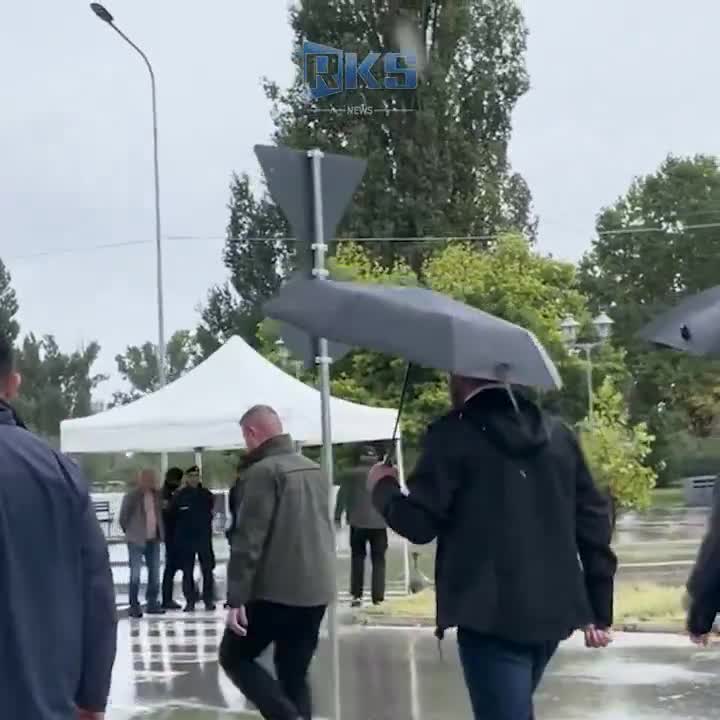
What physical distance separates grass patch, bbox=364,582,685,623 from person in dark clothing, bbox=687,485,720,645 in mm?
8612

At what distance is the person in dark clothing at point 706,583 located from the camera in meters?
5.24

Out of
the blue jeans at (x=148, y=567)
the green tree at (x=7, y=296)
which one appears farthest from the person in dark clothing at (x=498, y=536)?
the green tree at (x=7, y=296)

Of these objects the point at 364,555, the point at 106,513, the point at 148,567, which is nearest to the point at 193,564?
the point at 148,567

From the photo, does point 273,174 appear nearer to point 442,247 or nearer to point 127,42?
point 127,42

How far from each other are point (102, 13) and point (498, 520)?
28.6m

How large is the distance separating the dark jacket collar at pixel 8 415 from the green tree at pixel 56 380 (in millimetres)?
63951

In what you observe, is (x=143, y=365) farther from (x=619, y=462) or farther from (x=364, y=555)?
(x=364, y=555)

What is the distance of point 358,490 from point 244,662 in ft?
33.3

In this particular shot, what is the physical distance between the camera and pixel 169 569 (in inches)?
713

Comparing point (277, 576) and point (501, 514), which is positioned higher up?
point (501, 514)

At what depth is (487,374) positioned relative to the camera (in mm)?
5281

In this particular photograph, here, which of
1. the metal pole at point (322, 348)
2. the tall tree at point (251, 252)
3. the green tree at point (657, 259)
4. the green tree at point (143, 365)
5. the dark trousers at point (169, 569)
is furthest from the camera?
the green tree at point (143, 365)

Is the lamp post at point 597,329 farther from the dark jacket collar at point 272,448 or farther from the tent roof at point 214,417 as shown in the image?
the dark jacket collar at point 272,448

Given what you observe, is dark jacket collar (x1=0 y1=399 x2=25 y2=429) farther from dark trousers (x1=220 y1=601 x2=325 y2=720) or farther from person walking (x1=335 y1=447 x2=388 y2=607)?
person walking (x1=335 y1=447 x2=388 y2=607)
